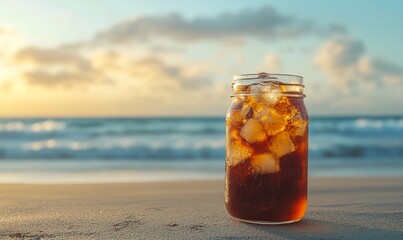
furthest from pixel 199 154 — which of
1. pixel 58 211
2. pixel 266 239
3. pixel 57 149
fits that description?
pixel 266 239

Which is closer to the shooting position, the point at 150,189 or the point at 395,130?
the point at 150,189

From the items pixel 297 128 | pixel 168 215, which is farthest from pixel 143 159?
pixel 297 128

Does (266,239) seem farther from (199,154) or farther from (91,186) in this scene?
(199,154)

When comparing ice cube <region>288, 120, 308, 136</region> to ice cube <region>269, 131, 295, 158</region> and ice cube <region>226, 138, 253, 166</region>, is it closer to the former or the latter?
ice cube <region>269, 131, 295, 158</region>

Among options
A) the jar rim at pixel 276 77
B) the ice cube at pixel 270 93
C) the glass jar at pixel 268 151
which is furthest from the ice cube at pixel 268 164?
the jar rim at pixel 276 77

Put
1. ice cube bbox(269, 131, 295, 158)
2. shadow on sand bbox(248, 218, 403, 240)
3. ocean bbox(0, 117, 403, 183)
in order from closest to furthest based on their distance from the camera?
shadow on sand bbox(248, 218, 403, 240) < ice cube bbox(269, 131, 295, 158) < ocean bbox(0, 117, 403, 183)

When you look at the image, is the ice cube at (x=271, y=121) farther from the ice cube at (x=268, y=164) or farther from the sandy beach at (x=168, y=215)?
the sandy beach at (x=168, y=215)

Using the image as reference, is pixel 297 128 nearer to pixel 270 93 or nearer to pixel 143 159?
pixel 270 93

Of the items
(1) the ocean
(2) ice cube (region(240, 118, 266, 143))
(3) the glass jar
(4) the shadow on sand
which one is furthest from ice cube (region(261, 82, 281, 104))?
(1) the ocean
